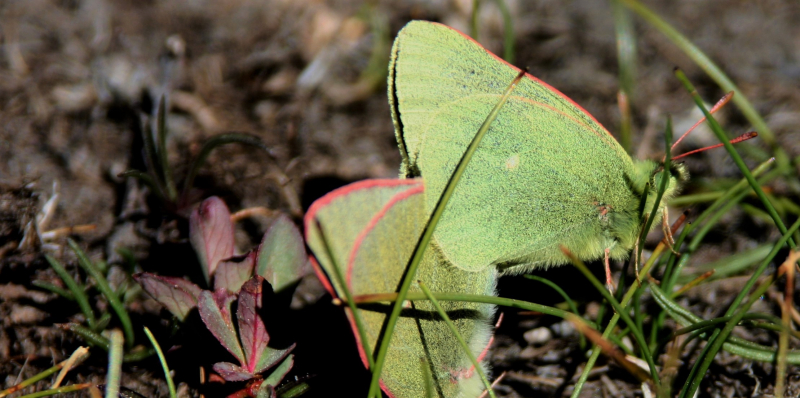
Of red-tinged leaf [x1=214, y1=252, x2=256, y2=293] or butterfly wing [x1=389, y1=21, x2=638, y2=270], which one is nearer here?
red-tinged leaf [x1=214, y1=252, x2=256, y2=293]

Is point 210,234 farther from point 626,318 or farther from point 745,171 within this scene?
point 745,171

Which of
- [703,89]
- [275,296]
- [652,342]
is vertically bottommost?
[652,342]

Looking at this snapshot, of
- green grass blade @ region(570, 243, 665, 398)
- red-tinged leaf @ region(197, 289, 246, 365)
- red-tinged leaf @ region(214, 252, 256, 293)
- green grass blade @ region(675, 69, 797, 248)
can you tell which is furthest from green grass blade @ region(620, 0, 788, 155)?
red-tinged leaf @ region(197, 289, 246, 365)

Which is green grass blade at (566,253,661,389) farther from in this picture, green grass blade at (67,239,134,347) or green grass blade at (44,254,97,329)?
green grass blade at (44,254,97,329)

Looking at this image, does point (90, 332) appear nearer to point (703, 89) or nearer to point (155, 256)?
point (155, 256)

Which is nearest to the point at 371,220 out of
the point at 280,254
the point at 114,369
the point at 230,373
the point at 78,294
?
the point at 280,254

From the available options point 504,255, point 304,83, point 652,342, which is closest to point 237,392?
point 504,255

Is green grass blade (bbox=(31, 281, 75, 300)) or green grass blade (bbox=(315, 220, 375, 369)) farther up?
green grass blade (bbox=(315, 220, 375, 369))

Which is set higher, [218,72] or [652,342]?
[218,72]
